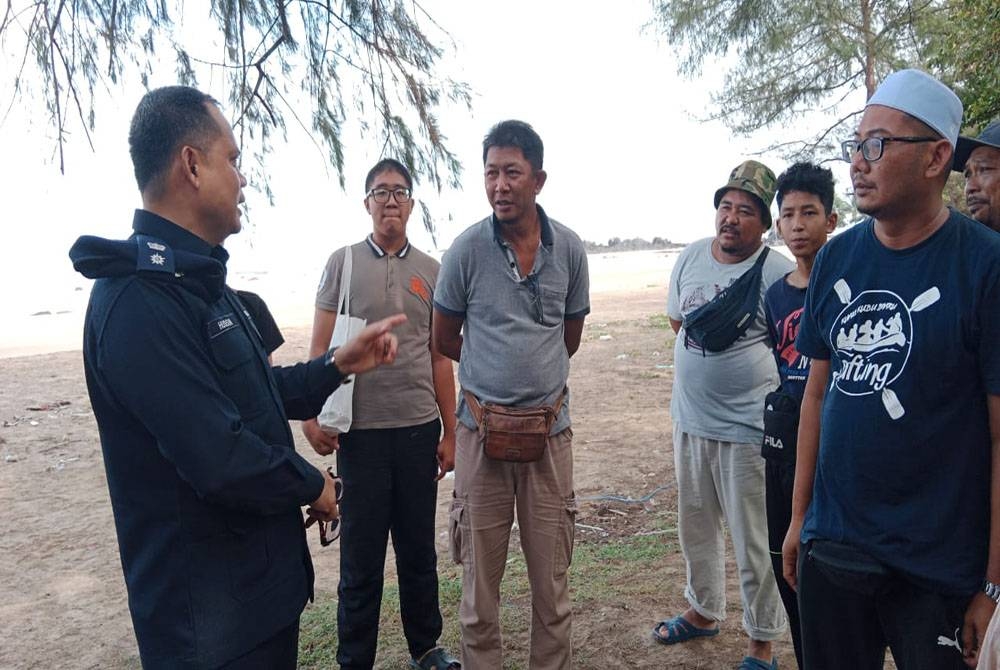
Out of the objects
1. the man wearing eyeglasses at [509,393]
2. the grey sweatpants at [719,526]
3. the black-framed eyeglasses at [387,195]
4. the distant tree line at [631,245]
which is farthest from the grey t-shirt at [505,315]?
the distant tree line at [631,245]

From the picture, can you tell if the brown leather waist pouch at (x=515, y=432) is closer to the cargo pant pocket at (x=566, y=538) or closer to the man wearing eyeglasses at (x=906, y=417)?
the cargo pant pocket at (x=566, y=538)

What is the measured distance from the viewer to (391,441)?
3.37 m

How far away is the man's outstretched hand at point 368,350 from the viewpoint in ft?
7.58

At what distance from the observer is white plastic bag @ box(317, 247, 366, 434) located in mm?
3285

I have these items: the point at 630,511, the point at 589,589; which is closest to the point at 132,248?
the point at 589,589

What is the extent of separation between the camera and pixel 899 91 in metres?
1.97

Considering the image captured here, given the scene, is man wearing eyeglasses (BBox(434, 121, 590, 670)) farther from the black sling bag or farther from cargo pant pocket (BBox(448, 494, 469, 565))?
the black sling bag

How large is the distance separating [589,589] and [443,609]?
0.81 meters

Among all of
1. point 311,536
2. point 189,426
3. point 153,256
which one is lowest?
point 311,536

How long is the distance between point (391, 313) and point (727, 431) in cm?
160

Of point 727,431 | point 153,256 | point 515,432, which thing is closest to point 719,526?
point 727,431

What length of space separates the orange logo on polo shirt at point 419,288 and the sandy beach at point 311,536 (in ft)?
5.62

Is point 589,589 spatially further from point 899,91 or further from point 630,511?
point 899,91

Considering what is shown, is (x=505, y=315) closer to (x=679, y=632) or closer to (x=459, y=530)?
(x=459, y=530)
